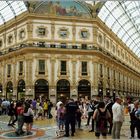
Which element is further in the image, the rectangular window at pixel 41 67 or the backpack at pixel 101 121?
the rectangular window at pixel 41 67

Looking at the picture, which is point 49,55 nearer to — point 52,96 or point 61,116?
point 52,96

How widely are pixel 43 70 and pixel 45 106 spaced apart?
2202cm

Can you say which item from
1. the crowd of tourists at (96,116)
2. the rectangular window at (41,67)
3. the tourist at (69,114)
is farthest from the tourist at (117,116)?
the rectangular window at (41,67)

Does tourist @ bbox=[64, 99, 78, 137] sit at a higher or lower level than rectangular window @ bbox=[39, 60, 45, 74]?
lower

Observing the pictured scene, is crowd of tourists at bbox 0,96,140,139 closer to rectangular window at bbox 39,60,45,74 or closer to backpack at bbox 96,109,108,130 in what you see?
backpack at bbox 96,109,108,130

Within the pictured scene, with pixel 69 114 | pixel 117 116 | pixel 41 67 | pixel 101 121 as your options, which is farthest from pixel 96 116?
pixel 41 67

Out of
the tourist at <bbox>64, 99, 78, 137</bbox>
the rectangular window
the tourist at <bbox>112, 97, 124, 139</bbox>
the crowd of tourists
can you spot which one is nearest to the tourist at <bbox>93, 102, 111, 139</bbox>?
the crowd of tourists

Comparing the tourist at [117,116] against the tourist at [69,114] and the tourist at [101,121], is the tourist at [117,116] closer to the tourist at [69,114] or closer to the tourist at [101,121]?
the tourist at [101,121]

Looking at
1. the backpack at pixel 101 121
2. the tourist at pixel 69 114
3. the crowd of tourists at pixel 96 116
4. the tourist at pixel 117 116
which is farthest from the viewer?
the tourist at pixel 69 114

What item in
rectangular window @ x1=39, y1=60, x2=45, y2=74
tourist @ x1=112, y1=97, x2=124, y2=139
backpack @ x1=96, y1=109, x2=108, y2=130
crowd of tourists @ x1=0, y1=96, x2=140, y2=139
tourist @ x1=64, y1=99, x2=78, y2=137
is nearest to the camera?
backpack @ x1=96, y1=109, x2=108, y2=130

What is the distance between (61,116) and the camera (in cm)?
1756

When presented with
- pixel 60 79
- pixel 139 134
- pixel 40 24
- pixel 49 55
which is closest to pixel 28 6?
pixel 40 24

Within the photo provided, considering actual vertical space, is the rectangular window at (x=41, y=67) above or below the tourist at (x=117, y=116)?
above

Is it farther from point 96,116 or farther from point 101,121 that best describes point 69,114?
point 101,121
